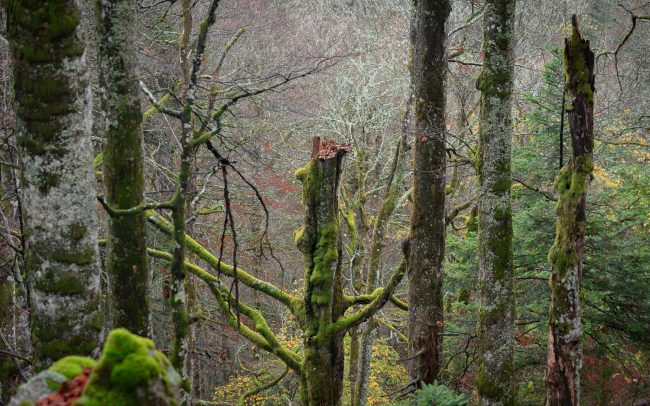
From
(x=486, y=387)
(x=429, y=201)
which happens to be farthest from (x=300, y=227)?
(x=486, y=387)

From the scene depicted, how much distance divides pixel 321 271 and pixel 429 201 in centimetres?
166

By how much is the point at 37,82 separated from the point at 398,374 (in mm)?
17580

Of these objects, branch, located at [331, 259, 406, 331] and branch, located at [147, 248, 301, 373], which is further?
branch, located at [147, 248, 301, 373]

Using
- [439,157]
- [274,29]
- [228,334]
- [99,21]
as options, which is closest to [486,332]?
[439,157]

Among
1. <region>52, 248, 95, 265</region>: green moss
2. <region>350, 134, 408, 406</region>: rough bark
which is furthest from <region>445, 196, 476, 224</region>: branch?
<region>52, 248, 95, 265</region>: green moss

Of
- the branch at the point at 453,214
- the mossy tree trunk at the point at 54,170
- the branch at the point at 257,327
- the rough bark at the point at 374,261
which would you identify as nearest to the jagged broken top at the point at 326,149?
the branch at the point at 453,214

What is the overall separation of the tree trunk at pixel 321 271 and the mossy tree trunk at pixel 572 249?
8.10 feet

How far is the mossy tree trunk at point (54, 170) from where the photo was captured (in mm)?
3393

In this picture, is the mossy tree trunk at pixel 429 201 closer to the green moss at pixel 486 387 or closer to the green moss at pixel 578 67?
the green moss at pixel 486 387

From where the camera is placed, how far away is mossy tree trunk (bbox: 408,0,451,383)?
7305 millimetres

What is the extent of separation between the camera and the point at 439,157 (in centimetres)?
737

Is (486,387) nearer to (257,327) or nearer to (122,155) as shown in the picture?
(257,327)

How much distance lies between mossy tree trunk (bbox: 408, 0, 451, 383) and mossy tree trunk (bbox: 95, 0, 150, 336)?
3889 mm

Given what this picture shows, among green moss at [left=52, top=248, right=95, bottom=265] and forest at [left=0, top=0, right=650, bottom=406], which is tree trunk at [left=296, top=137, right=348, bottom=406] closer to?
forest at [left=0, top=0, right=650, bottom=406]
